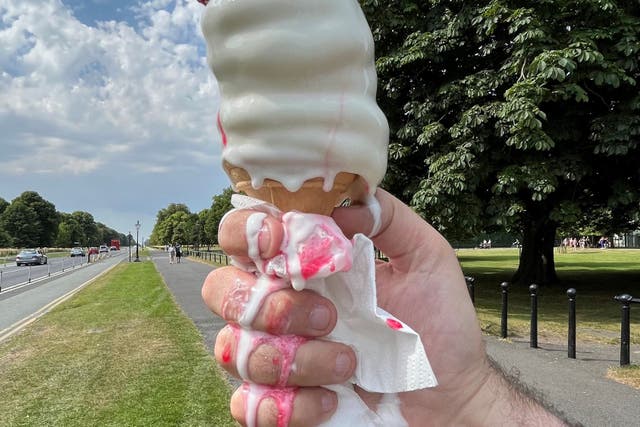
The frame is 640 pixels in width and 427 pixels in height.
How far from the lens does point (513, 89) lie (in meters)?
10.1

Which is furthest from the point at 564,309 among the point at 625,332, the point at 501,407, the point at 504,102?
the point at 501,407

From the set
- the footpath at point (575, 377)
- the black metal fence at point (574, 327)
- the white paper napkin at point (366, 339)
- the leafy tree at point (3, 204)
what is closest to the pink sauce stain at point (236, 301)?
the white paper napkin at point (366, 339)

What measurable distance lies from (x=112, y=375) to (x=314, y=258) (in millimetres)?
6618

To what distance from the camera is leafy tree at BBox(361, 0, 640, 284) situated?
10344mm

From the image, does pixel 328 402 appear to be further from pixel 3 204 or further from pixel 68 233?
pixel 68 233

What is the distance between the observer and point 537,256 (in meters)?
18.8

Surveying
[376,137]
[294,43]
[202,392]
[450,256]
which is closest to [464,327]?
[450,256]

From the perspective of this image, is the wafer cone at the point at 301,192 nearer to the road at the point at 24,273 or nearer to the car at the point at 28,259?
the road at the point at 24,273

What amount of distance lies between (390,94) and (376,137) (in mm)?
11591

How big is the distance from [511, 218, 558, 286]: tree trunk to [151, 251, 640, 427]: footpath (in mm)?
9466

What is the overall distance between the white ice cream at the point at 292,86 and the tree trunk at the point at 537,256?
1740 centimetres

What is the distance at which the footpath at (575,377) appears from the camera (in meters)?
5.77

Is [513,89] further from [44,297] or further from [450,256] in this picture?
[44,297]

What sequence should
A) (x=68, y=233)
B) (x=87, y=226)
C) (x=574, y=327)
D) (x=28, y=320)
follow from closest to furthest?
1. (x=574, y=327)
2. (x=28, y=320)
3. (x=68, y=233)
4. (x=87, y=226)
